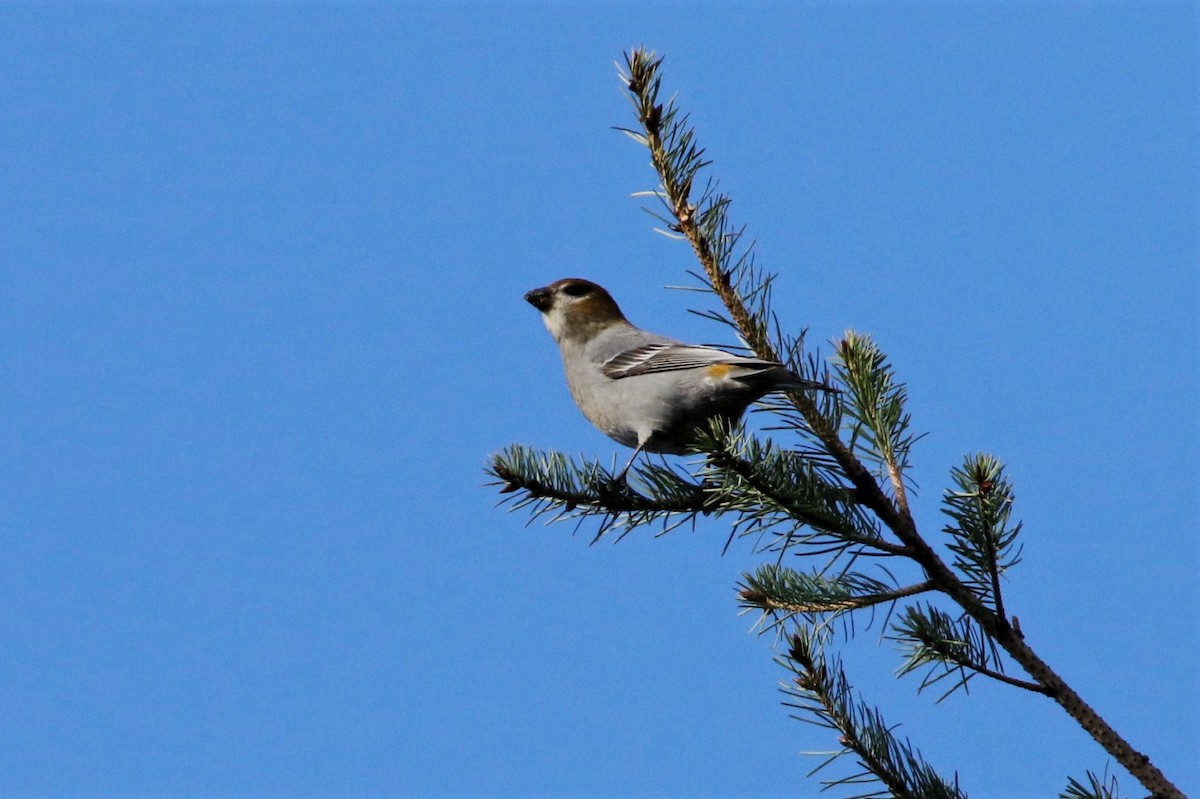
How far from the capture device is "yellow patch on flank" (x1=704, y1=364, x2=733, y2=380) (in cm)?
585

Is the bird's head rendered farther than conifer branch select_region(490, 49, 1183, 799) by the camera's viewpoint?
Yes

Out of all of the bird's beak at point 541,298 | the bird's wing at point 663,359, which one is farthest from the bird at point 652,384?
the bird's beak at point 541,298

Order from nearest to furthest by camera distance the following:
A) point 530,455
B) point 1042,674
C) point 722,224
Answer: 1. point 1042,674
2. point 722,224
3. point 530,455

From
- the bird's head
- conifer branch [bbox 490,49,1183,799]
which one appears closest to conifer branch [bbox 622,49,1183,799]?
conifer branch [bbox 490,49,1183,799]

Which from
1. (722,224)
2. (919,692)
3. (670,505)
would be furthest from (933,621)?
(722,224)

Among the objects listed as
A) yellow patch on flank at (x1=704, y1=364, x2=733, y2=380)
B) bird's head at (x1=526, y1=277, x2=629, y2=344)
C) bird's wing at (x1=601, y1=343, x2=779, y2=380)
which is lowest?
yellow patch on flank at (x1=704, y1=364, x2=733, y2=380)

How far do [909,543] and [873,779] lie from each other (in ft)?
2.82

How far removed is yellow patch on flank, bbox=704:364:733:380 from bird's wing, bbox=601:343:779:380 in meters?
0.02

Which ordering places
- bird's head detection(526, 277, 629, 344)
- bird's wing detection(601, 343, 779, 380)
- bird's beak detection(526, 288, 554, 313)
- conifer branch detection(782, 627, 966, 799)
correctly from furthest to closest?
bird's beak detection(526, 288, 554, 313), bird's head detection(526, 277, 629, 344), bird's wing detection(601, 343, 779, 380), conifer branch detection(782, 627, 966, 799)

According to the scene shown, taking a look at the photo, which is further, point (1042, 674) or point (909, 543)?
point (909, 543)

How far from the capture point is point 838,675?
409 cm

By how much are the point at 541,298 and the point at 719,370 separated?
254 cm

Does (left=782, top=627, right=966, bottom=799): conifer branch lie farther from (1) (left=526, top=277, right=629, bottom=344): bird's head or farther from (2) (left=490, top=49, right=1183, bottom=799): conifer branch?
(1) (left=526, top=277, right=629, bottom=344): bird's head

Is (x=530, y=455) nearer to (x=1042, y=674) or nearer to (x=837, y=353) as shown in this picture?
(x=837, y=353)
